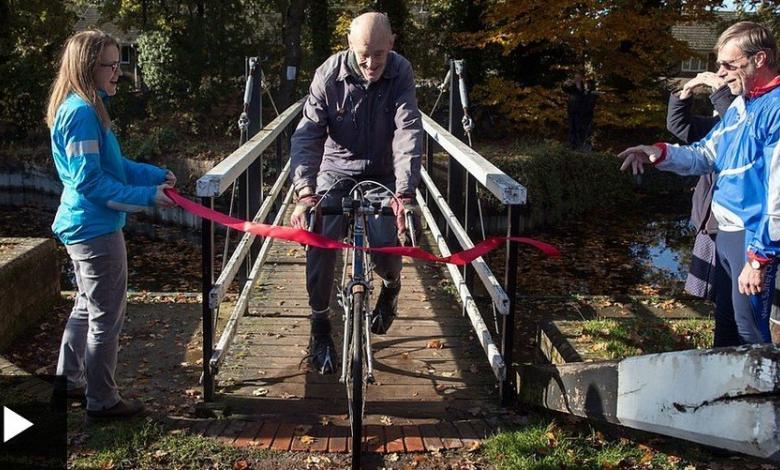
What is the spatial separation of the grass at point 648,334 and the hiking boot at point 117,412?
2361 millimetres

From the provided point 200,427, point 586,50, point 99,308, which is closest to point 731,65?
point 200,427

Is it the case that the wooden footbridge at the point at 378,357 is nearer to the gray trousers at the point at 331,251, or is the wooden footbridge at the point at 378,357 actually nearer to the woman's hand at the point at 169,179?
the woman's hand at the point at 169,179

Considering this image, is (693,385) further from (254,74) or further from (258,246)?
(254,74)

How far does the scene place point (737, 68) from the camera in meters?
3.41

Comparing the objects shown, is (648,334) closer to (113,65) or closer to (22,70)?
(113,65)

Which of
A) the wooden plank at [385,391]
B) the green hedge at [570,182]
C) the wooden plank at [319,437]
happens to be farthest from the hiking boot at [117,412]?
the green hedge at [570,182]

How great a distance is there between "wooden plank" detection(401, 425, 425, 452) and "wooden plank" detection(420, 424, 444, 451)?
20mm

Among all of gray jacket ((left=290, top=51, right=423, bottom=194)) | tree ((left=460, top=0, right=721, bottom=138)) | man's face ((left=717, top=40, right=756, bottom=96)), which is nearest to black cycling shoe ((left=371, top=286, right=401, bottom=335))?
gray jacket ((left=290, top=51, right=423, bottom=194))

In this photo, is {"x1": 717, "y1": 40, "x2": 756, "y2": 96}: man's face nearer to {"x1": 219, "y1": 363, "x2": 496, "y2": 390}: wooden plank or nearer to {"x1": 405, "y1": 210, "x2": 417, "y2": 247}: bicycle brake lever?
{"x1": 405, "y1": 210, "x2": 417, "y2": 247}: bicycle brake lever

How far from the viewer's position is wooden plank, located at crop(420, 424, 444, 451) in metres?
3.62

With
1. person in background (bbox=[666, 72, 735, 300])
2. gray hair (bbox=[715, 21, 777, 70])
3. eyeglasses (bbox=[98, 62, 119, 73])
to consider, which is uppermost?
gray hair (bbox=[715, 21, 777, 70])

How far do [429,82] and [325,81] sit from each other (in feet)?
67.4

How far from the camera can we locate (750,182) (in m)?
3.37

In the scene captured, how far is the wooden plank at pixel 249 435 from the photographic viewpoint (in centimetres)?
360
